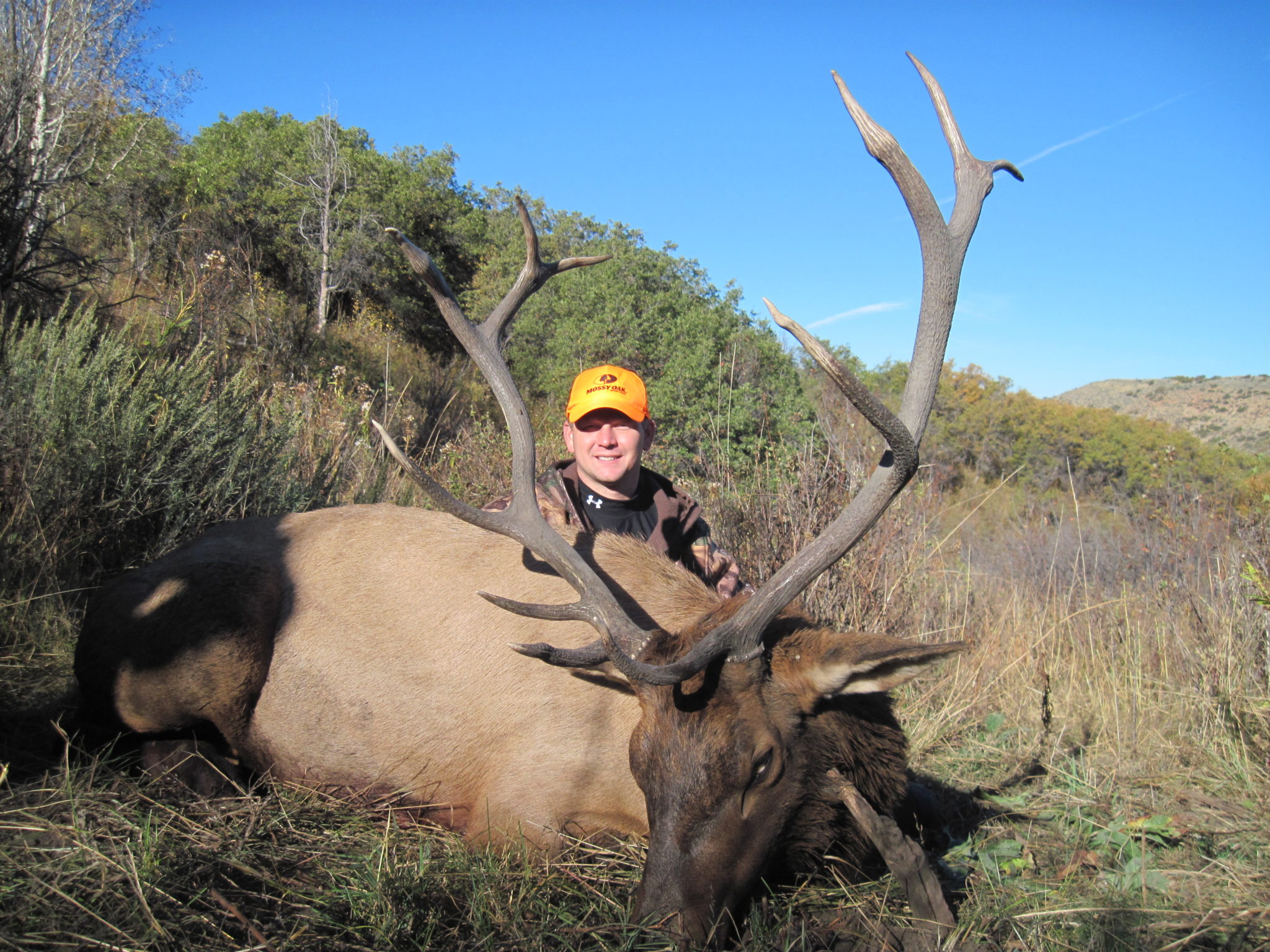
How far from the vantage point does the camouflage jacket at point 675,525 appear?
3807 millimetres

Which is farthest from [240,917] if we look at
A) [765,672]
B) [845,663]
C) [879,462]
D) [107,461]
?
[107,461]

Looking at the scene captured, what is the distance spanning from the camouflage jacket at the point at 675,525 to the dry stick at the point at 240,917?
6.46 ft

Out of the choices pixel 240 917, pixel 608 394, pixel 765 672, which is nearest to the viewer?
pixel 240 917

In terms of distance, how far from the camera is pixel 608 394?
3725 mm

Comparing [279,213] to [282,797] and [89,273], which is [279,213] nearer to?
[89,273]

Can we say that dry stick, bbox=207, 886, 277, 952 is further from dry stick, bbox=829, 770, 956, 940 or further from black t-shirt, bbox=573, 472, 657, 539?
black t-shirt, bbox=573, 472, 657, 539

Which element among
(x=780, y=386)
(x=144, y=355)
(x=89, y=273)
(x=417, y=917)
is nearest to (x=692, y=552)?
(x=417, y=917)

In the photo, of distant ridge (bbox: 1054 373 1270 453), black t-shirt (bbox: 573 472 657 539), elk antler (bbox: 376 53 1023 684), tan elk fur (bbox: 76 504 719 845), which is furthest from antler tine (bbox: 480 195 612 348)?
distant ridge (bbox: 1054 373 1270 453)

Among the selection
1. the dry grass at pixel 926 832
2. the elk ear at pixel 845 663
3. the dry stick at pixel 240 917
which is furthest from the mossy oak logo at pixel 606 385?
the dry stick at pixel 240 917

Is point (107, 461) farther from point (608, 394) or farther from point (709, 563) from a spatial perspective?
point (709, 563)

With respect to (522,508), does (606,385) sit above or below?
above

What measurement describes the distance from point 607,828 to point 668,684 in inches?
28.4

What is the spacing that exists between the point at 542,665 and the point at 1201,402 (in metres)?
33.8

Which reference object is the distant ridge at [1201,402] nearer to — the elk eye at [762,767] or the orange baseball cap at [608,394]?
the orange baseball cap at [608,394]
